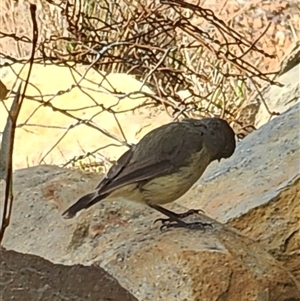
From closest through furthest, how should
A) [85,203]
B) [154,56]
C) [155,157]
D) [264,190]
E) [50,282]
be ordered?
[50,282] < [85,203] < [155,157] < [264,190] < [154,56]

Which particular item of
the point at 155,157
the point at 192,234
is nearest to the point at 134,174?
the point at 155,157

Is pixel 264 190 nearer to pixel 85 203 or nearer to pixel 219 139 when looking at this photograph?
pixel 219 139

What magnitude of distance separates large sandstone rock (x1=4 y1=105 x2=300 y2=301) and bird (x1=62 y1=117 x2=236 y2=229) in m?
0.06

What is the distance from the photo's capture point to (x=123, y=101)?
5152 millimetres

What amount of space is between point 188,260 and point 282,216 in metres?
0.65

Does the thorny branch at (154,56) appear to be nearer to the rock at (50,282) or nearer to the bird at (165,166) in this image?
the bird at (165,166)

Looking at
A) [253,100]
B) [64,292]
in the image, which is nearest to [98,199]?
[64,292]

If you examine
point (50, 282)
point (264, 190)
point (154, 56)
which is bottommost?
point (50, 282)

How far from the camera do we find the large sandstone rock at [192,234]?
1.78m

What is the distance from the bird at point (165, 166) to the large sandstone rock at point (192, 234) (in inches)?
2.4

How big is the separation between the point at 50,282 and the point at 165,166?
18.6 inches

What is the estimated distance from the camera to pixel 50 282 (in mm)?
1673

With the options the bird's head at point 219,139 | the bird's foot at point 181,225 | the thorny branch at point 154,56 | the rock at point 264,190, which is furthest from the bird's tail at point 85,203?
the thorny branch at point 154,56

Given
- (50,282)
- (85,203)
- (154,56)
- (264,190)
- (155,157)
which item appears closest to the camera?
(50,282)
